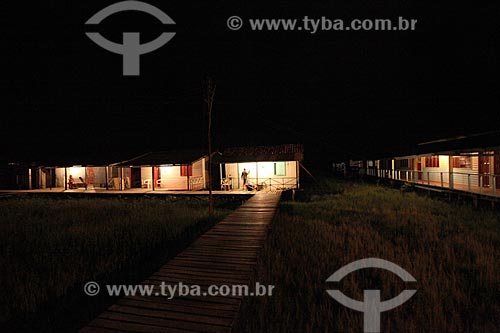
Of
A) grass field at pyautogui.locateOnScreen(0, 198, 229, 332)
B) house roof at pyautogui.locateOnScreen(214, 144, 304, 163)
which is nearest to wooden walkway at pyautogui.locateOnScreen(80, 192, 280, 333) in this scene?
grass field at pyautogui.locateOnScreen(0, 198, 229, 332)

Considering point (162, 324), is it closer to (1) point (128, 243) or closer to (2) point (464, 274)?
(1) point (128, 243)

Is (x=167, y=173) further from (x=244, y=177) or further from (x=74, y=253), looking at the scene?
(x=74, y=253)

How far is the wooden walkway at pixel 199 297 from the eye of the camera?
3102mm

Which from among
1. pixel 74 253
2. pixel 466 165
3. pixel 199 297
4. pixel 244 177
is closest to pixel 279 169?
pixel 244 177

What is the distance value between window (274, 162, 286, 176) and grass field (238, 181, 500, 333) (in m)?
8.01

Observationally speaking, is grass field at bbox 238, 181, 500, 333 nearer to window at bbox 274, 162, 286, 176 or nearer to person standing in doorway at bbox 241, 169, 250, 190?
person standing in doorway at bbox 241, 169, 250, 190

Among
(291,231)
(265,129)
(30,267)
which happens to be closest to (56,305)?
(30,267)

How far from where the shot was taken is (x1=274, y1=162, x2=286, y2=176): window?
59.7 ft

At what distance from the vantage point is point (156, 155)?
20719mm

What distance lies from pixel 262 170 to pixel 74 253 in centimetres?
1325

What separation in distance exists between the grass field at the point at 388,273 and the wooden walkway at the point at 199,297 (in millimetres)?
537

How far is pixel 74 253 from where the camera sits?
6648mm

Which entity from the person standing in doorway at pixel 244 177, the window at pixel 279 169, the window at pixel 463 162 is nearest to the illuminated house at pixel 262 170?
A: the window at pixel 279 169

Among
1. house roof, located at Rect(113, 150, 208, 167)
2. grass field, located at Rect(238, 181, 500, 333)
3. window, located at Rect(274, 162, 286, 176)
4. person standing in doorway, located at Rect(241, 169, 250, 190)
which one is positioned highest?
house roof, located at Rect(113, 150, 208, 167)
